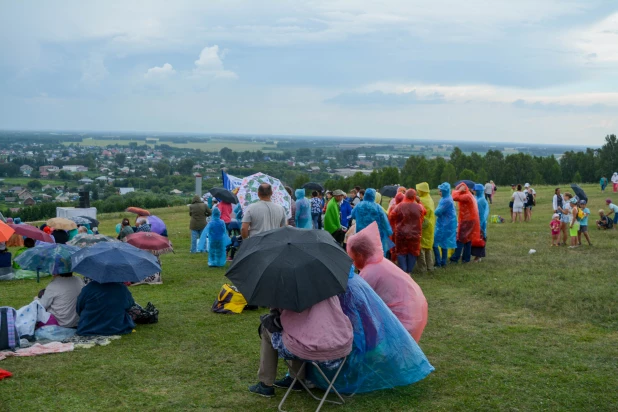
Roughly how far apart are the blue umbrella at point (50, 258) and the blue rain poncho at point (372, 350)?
391 centimetres

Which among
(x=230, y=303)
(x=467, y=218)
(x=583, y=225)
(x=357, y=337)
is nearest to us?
(x=357, y=337)

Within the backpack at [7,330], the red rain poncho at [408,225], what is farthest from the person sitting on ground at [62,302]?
the red rain poncho at [408,225]

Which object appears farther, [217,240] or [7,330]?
[217,240]

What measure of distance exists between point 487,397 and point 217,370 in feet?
9.15

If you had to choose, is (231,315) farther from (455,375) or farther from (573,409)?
(573,409)

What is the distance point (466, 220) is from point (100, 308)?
8362mm

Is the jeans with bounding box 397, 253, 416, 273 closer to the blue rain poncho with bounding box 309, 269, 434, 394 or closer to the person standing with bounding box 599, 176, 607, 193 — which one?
the blue rain poncho with bounding box 309, 269, 434, 394

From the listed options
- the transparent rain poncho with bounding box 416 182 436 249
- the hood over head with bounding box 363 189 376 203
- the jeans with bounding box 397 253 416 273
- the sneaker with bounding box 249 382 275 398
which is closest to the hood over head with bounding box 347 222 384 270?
the sneaker with bounding box 249 382 275 398

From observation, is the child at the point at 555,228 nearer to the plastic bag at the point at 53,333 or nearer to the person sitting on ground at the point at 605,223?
the person sitting on ground at the point at 605,223

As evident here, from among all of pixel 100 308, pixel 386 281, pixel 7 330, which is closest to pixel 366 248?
pixel 386 281

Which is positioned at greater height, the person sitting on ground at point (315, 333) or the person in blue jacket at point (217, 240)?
the person sitting on ground at point (315, 333)

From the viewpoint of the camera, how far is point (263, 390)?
19.7 ft

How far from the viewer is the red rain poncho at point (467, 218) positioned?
532 inches

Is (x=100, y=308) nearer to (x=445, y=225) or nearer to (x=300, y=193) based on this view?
(x=300, y=193)
